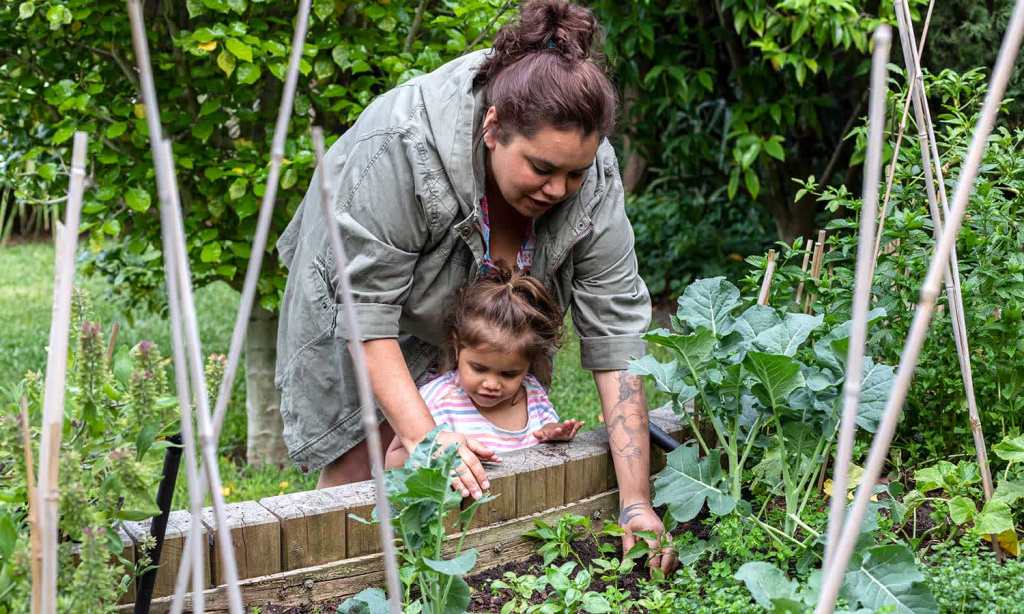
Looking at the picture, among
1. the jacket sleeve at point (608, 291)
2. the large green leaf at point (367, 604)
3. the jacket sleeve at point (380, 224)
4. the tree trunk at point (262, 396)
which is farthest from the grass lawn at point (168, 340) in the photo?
the large green leaf at point (367, 604)

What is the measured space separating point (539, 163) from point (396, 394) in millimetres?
596

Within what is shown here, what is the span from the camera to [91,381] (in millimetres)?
1724

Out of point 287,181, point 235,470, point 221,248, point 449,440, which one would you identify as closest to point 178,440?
point 449,440

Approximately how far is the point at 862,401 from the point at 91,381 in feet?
4.94

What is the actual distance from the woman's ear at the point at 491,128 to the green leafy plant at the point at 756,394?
21.7 inches

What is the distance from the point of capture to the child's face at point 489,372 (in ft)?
8.96

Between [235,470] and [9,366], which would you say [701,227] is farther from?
[9,366]

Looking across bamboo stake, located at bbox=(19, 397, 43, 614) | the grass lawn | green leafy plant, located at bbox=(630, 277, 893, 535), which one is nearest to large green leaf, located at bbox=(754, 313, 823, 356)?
green leafy plant, located at bbox=(630, 277, 893, 535)

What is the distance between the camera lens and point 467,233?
8.29 feet

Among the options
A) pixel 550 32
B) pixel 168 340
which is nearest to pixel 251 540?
pixel 550 32

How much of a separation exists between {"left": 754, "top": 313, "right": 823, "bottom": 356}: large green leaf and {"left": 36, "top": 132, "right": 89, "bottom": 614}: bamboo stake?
147 cm

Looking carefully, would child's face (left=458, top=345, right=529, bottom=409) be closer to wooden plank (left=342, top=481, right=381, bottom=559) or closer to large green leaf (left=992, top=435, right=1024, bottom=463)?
wooden plank (left=342, top=481, right=381, bottom=559)

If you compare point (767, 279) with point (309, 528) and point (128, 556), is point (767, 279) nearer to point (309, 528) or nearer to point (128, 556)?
point (309, 528)

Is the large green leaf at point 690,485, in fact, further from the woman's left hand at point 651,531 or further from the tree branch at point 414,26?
the tree branch at point 414,26
